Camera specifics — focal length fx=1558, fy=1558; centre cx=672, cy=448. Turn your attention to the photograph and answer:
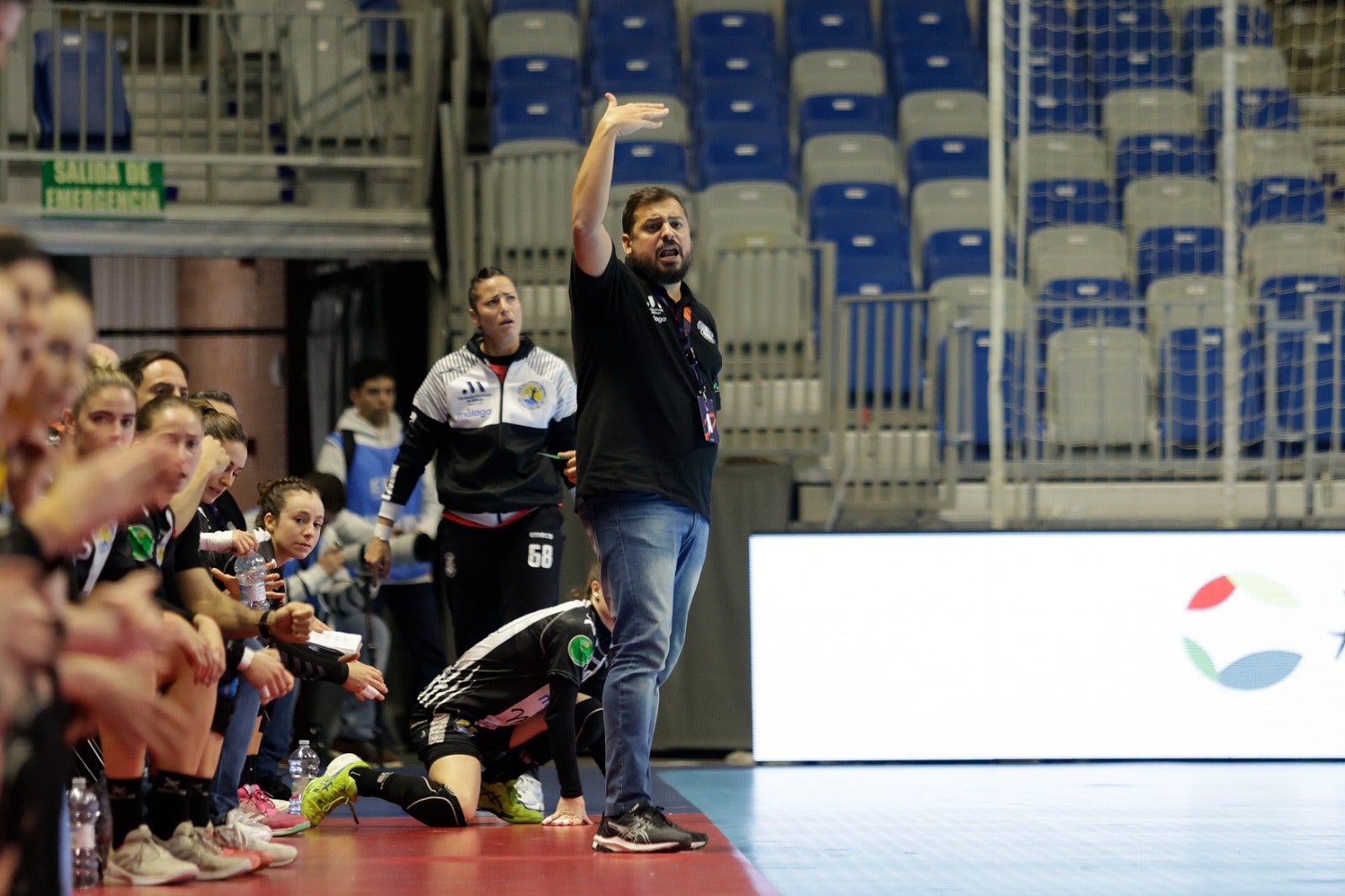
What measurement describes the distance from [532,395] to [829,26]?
705 centimetres

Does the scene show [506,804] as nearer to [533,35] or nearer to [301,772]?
[301,772]

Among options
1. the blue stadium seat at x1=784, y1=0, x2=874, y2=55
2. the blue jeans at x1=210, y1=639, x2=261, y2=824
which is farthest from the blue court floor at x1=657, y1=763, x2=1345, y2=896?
the blue stadium seat at x1=784, y1=0, x2=874, y2=55

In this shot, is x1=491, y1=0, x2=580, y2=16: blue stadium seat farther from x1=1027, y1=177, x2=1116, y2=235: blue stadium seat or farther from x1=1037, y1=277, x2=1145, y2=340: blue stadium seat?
x1=1037, y1=277, x2=1145, y2=340: blue stadium seat

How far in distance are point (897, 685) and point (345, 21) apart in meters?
5.87

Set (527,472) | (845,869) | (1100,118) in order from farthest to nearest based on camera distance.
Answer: (1100,118) → (527,472) → (845,869)

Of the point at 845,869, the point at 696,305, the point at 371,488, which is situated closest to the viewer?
the point at 845,869

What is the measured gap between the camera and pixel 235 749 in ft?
13.4

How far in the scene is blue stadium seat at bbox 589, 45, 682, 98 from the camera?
35.0 ft

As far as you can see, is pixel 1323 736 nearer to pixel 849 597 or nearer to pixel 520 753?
pixel 849 597

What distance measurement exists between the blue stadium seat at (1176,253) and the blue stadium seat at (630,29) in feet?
12.2

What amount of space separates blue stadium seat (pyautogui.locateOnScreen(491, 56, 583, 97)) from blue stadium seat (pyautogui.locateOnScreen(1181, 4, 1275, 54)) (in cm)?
437

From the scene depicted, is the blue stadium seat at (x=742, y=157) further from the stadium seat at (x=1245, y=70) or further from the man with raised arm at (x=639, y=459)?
the man with raised arm at (x=639, y=459)

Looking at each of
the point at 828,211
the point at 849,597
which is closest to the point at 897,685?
the point at 849,597

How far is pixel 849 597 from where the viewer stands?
6.78 metres
